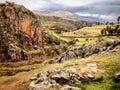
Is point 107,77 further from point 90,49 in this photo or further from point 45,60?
point 45,60

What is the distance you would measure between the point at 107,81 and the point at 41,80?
11944 mm

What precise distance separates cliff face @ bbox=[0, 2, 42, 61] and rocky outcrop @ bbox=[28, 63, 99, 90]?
Answer: 66.7 metres

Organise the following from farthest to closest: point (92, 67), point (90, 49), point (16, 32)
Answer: point (16, 32), point (90, 49), point (92, 67)

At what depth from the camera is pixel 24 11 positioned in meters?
134

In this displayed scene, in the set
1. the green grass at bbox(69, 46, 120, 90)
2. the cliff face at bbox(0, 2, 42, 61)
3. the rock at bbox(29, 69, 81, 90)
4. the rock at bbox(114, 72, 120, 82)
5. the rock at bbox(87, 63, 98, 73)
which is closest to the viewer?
the green grass at bbox(69, 46, 120, 90)

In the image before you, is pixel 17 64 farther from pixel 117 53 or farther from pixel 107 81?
pixel 107 81

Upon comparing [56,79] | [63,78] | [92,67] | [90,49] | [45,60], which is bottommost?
[45,60]

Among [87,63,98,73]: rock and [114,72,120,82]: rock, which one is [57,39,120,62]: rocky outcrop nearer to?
[87,63,98,73]: rock

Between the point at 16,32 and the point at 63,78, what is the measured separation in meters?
80.8

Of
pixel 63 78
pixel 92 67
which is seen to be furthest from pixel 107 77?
pixel 63 78

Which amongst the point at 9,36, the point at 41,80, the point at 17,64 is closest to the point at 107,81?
the point at 41,80

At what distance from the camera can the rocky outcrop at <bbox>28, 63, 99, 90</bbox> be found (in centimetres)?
4516

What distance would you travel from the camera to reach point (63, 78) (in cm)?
4684

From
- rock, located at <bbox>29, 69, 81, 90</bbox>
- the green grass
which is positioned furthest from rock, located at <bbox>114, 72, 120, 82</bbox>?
rock, located at <bbox>29, 69, 81, 90</bbox>
